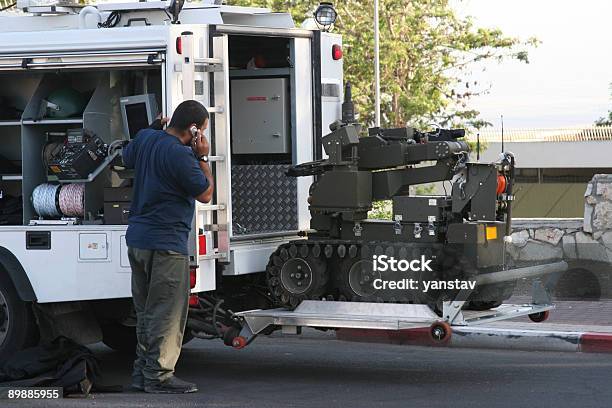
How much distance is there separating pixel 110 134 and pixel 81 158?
0.35 meters

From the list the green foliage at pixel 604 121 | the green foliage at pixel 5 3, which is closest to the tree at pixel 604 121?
the green foliage at pixel 604 121

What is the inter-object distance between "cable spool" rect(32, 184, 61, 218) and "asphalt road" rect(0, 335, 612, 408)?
4.54 feet

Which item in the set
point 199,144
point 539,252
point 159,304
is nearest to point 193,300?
point 159,304

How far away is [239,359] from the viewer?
10539 mm

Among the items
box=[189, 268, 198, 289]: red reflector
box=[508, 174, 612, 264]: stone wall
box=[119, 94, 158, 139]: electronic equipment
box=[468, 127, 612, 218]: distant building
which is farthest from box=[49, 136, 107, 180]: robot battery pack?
box=[468, 127, 612, 218]: distant building

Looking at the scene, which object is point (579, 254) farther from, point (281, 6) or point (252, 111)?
point (281, 6)

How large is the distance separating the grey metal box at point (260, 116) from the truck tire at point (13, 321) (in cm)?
222

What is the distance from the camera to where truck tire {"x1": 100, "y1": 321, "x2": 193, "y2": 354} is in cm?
1064

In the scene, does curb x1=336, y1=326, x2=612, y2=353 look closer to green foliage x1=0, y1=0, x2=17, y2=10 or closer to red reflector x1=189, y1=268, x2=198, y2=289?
red reflector x1=189, y1=268, x2=198, y2=289

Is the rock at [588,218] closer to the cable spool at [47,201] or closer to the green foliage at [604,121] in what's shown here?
the cable spool at [47,201]

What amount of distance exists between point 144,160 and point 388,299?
6.75ft

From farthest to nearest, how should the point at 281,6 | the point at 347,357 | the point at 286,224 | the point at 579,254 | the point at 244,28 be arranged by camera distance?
the point at 281,6 < the point at 579,254 < the point at 347,357 < the point at 286,224 < the point at 244,28

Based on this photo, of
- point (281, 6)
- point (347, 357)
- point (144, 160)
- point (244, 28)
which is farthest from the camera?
point (281, 6)

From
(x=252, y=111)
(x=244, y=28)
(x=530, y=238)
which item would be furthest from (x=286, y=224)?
(x=530, y=238)
